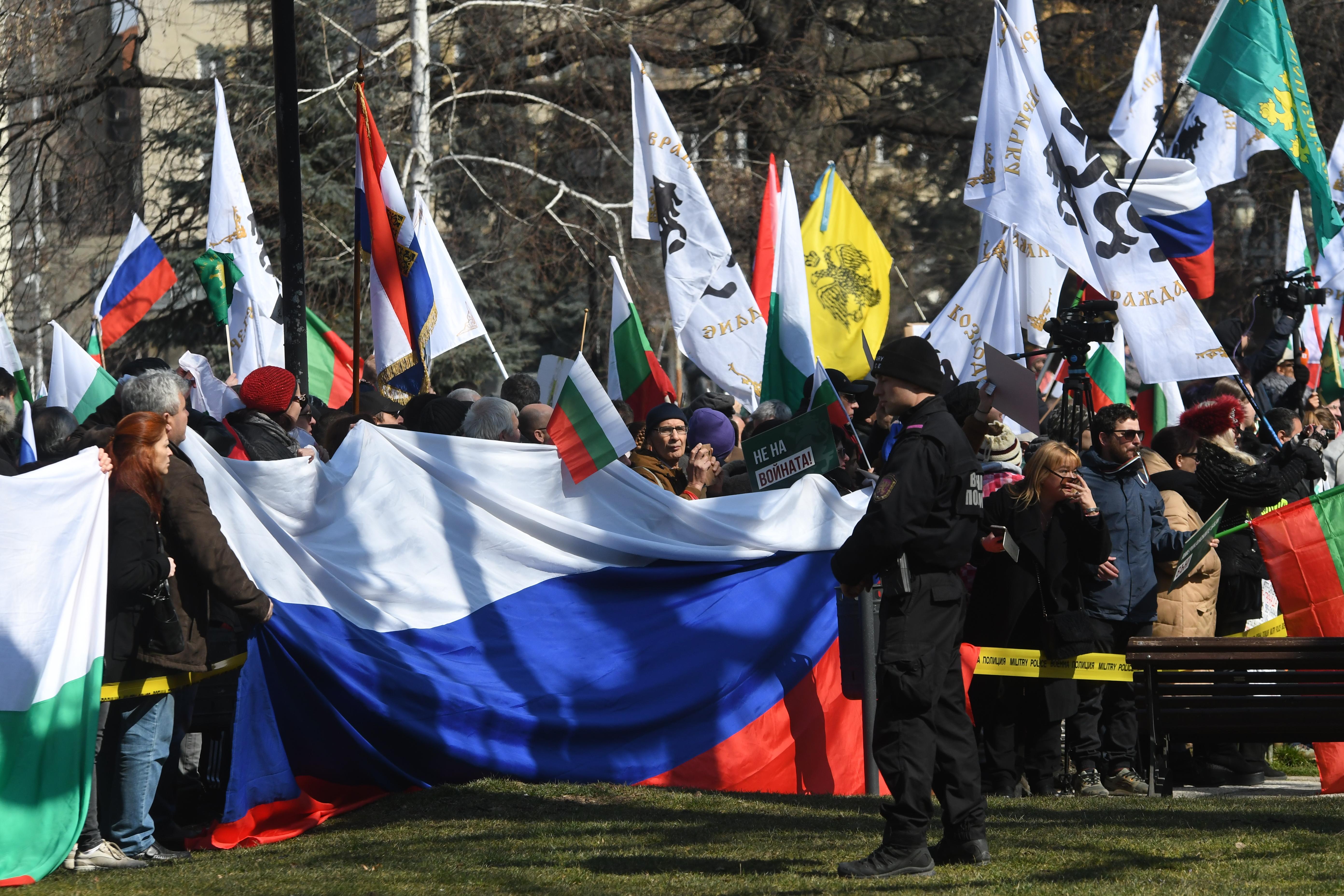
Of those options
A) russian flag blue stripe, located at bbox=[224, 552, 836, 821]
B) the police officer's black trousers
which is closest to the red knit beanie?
russian flag blue stripe, located at bbox=[224, 552, 836, 821]

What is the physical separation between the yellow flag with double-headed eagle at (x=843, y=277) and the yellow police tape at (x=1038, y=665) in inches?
Answer: 179

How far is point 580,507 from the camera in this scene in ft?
26.7

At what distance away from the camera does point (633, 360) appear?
1206cm

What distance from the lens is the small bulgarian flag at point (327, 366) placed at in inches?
544

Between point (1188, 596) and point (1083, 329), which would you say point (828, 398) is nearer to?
point (1083, 329)

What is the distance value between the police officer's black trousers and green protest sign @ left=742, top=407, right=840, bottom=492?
2018 millimetres

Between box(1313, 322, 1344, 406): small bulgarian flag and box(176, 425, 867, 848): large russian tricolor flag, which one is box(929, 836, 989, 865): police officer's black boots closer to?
box(176, 425, 867, 848): large russian tricolor flag

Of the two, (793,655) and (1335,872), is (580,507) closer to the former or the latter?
(793,655)

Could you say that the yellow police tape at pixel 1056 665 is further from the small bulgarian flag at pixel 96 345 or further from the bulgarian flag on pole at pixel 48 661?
the small bulgarian flag at pixel 96 345

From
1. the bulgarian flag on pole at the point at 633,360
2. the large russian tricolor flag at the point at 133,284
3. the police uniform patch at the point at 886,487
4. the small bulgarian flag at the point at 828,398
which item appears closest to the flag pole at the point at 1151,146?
the small bulgarian flag at the point at 828,398

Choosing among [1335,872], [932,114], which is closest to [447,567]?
[1335,872]

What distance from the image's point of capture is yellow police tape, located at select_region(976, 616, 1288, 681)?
26.5 feet

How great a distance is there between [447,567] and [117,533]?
1.78 m

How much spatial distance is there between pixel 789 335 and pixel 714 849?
17.0ft
